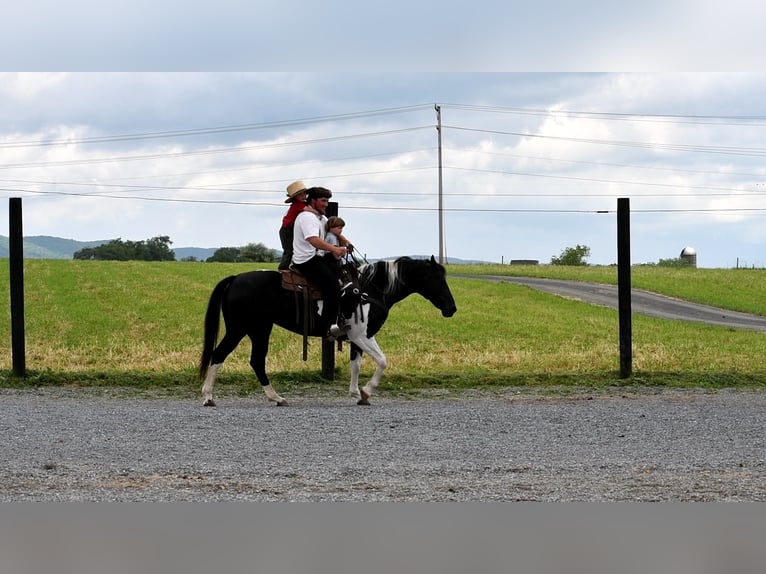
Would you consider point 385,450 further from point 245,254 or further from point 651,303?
point 245,254

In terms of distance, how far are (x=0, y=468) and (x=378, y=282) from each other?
6.00m

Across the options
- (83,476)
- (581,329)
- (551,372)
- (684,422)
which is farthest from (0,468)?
(581,329)

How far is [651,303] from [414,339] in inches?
731

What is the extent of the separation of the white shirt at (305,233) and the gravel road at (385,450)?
5.97 feet

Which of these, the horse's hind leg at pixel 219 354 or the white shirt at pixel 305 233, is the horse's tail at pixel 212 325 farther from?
the white shirt at pixel 305 233

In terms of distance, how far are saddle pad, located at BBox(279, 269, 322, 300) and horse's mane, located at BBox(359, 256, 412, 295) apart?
0.73 m

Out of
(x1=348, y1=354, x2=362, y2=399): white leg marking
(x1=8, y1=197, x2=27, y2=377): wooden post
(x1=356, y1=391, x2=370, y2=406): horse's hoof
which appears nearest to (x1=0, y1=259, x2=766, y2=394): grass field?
(x1=8, y1=197, x2=27, y2=377): wooden post

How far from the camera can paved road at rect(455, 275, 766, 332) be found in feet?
117

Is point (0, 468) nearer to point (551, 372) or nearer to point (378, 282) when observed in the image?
point (378, 282)

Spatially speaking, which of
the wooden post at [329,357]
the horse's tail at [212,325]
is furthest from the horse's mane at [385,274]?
the wooden post at [329,357]

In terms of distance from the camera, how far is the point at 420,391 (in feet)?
46.5

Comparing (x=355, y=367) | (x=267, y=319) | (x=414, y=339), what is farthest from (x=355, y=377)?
(x=414, y=339)

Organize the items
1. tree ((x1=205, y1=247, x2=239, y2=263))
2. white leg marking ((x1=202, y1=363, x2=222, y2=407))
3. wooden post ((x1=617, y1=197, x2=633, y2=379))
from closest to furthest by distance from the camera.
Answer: white leg marking ((x1=202, y1=363, x2=222, y2=407)) < wooden post ((x1=617, y1=197, x2=633, y2=379)) < tree ((x1=205, y1=247, x2=239, y2=263))

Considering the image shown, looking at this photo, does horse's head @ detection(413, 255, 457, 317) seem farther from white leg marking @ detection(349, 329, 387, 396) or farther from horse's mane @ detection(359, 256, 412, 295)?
white leg marking @ detection(349, 329, 387, 396)
